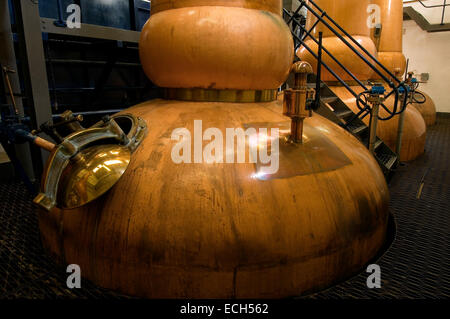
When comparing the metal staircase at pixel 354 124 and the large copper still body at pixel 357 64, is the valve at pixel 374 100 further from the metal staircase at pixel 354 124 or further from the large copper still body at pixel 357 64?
the large copper still body at pixel 357 64

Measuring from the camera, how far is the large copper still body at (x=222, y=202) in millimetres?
1644

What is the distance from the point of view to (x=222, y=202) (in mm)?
1662

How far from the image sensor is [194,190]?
1688 millimetres

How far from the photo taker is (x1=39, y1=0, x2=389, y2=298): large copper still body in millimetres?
1644

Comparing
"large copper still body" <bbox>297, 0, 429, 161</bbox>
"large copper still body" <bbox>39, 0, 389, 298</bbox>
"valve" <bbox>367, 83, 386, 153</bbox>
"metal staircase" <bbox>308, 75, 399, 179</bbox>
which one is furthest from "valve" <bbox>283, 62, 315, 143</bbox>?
"large copper still body" <bbox>297, 0, 429, 161</bbox>

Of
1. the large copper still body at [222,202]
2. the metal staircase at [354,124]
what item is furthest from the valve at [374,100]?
the large copper still body at [222,202]

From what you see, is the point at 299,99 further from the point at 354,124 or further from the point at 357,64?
the point at 357,64

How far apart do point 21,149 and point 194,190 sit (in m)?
3.27

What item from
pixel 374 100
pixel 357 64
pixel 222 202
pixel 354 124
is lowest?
pixel 354 124

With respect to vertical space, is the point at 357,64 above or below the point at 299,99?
below

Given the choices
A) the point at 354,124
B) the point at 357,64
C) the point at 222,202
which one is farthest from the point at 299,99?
the point at 357,64

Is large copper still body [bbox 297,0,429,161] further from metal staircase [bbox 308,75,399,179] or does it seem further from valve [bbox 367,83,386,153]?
valve [bbox 367,83,386,153]
